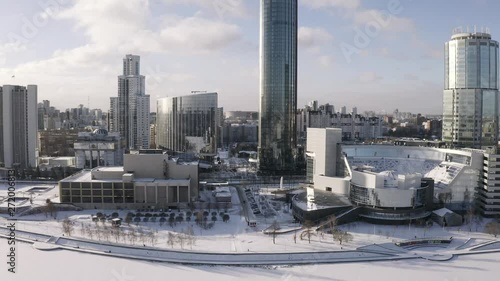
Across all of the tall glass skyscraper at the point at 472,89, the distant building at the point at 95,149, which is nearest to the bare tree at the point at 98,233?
A: the distant building at the point at 95,149

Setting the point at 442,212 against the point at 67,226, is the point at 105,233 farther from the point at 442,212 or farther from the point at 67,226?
the point at 442,212

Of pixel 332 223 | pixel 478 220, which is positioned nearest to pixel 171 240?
pixel 332 223

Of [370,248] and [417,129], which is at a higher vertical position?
[417,129]

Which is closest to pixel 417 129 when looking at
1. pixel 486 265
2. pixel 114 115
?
pixel 114 115

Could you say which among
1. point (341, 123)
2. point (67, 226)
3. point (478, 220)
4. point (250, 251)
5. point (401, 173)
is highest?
point (341, 123)

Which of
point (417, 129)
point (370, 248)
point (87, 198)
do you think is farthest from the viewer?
point (417, 129)

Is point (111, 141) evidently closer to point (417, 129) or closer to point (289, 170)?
point (289, 170)

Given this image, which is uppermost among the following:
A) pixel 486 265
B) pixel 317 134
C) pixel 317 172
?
pixel 317 134
